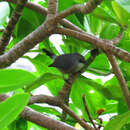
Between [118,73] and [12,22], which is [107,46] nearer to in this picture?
[118,73]

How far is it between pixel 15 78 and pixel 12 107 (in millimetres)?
38

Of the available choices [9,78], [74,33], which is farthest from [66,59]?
[9,78]

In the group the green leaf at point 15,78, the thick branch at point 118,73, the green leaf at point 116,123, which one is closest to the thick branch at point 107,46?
the thick branch at point 118,73

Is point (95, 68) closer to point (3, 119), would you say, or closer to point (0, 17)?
point (0, 17)

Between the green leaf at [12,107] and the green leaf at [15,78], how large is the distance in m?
0.01

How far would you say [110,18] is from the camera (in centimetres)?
59

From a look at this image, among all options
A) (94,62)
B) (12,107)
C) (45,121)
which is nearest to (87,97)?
(94,62)

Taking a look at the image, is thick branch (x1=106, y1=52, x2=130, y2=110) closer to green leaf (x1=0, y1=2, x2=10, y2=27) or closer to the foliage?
the foliage

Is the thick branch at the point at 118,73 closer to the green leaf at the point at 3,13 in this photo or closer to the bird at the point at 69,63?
the bird at the point at 69,63

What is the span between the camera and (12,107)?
30cm

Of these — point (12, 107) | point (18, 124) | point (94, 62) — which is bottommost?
point (18, 124)

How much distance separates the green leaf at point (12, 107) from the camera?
296 millimetres

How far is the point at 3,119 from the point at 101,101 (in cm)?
47

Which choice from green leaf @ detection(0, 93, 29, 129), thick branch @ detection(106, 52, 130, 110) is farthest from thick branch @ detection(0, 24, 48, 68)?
green leaf @ detection(0, 93, 29, 129)
